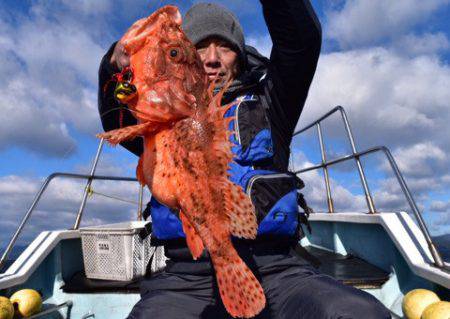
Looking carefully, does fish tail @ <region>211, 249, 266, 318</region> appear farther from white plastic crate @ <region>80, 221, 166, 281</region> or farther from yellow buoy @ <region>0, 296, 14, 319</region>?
white plastic crate @ <region>80, 221, 166, 281</region>

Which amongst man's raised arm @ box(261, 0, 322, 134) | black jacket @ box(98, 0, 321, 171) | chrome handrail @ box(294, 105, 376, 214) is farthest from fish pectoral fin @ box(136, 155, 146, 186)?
chrome handrail @ box(294, 105, 376, 214)

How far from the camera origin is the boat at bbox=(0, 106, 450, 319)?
162 inches

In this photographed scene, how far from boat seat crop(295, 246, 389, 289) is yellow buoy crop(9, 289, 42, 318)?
317 cm

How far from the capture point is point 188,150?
7.55ft

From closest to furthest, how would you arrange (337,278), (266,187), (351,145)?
(266,187) → (337,278) → (351,145)

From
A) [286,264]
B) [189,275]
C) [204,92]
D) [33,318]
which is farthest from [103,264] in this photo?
[204,92]

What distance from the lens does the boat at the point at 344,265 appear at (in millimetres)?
4109

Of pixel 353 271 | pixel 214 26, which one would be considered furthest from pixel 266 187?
pixel 353 271

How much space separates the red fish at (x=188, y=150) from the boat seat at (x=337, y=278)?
223 cm

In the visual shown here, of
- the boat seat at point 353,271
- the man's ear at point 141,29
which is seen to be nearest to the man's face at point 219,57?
the man's ear at point 141,29

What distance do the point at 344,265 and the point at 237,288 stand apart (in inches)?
151

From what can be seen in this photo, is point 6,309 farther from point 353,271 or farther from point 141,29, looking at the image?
point 353,271

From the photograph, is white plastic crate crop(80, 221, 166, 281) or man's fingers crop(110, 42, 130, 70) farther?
white plastic crate crop(80, 221, 166, 281)

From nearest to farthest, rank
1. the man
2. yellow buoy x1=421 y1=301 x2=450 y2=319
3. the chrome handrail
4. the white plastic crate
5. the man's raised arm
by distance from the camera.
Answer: the man → the man's raised arm → yellow buoy x1=421 y1=301 x2=450 y2=319 → the white plastic crate → the chrome handrail
